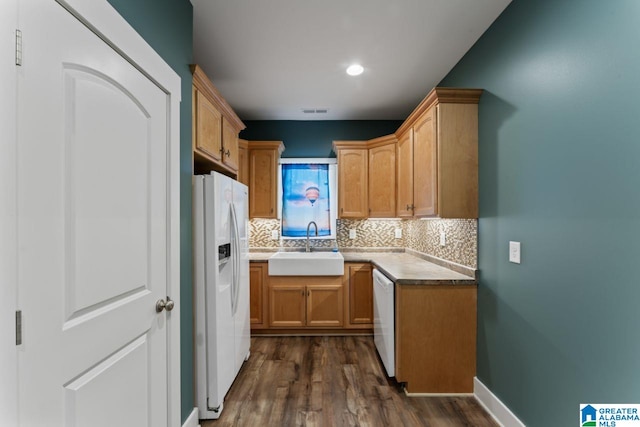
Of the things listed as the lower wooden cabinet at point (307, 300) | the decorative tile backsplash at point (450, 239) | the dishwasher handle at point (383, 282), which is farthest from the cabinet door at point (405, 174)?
the lower wooden cabinet at point (307, 300)

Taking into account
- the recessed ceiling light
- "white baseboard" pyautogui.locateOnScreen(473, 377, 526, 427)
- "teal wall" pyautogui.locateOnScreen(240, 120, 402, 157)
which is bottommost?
"white baseboard" pyautogui.locateOnScreen(473, 377, 526, 427)

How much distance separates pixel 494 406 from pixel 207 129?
267 centimetres

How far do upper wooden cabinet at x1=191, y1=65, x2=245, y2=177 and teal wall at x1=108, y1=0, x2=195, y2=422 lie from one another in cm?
8

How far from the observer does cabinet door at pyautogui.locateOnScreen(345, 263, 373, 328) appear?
3.44m

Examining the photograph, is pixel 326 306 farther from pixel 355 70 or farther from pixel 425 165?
pixel 355 70

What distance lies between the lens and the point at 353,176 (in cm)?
374

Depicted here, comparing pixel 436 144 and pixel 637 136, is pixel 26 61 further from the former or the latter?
pixel 436 144

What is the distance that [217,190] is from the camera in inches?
79.7

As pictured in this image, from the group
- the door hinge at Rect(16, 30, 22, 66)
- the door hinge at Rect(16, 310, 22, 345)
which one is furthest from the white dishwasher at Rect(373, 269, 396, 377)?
the door hinge at Rect(16, 30, 22, 66)

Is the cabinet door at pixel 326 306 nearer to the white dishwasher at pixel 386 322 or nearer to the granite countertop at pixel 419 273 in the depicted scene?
the granite countertop at pixel 419 273

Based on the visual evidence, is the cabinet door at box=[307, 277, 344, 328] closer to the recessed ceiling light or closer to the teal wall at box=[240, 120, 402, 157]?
the teal wall at box=[240, 120, 402, 157]

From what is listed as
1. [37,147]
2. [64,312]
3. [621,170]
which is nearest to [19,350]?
[64,312]

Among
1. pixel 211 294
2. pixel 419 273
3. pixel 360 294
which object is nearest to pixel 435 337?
pixel 419 273

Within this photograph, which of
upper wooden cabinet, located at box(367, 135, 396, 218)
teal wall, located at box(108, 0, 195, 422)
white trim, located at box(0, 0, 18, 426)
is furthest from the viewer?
upper wooden cabinet, located at box(367, 135, 396, 218)
